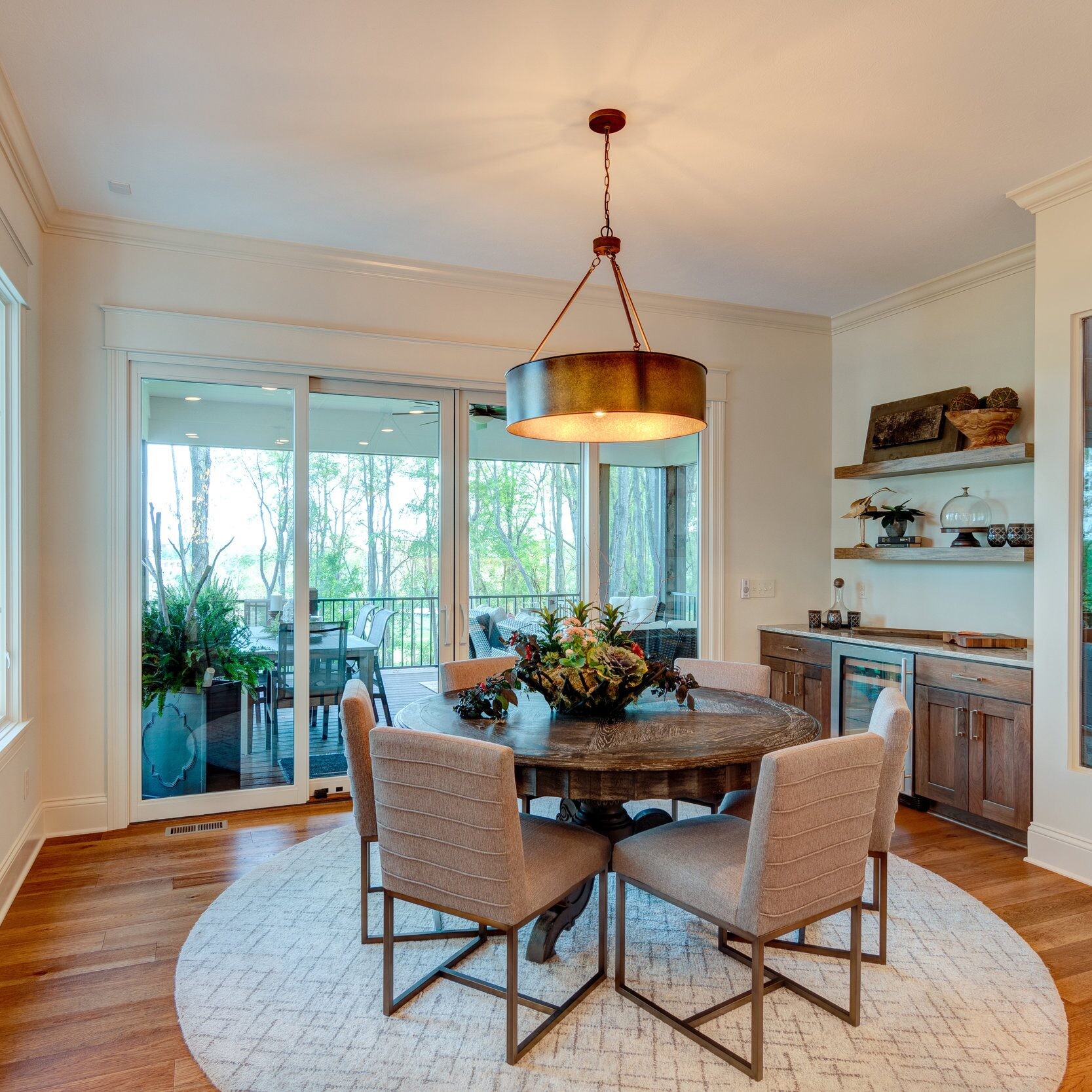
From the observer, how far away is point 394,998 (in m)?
2.23

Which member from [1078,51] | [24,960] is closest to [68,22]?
[24,960]

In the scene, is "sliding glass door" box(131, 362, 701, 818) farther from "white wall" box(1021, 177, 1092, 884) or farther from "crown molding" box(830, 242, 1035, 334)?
"white wall" box(1021, 177, 1092, 884)

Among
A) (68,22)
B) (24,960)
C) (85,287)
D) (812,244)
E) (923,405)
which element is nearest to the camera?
(68,22)

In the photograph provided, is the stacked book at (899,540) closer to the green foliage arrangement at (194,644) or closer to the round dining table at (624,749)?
the round dining table at (624,749)

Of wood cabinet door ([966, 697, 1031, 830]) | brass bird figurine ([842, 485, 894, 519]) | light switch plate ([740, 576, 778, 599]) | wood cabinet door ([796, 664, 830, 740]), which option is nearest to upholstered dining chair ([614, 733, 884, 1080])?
wood cabinet door ([966, 697, 1031, 830])

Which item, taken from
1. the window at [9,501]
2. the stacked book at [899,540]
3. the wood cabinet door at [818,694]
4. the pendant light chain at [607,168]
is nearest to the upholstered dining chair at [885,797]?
the pendant light chain at [607,168]

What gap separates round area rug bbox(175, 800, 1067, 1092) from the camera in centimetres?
193

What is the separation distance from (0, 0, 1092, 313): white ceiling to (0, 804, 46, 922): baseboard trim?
262cm

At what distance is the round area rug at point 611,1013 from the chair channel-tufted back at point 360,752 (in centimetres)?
43

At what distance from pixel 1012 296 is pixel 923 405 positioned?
0.68 metres

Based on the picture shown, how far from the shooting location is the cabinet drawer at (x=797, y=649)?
4.45m

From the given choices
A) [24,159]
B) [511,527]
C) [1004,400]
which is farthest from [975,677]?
[24,159]

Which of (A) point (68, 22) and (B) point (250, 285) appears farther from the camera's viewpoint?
(B) point (250, 285)

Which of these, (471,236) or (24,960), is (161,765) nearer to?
(24,960)
